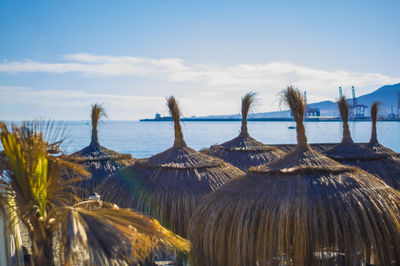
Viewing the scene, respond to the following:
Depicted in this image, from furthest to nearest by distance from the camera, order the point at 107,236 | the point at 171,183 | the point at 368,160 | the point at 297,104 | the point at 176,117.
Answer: the point at 368,160 < the point at 176,117 < the point at 171,183 < the point at 297,104 < the point at 107,236

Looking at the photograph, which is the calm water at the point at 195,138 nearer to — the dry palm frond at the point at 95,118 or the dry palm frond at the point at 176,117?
the dry palm frond at the point at 95,118

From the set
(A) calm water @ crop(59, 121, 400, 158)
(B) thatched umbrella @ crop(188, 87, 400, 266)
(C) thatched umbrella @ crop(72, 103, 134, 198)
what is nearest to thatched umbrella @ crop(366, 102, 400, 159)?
(A) calm water @ crop(59, 121, 400, 158)

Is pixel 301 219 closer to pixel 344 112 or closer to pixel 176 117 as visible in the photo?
pixel 176 117

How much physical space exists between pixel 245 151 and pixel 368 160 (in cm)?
233

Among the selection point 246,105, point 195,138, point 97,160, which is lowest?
point 195,138

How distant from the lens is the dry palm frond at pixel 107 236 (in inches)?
67.5

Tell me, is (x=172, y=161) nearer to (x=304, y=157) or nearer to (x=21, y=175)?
(x=304, y=157)

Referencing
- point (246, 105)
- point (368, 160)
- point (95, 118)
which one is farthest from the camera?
point (246, 105)

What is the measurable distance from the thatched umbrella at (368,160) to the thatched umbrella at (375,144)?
0.37 metres

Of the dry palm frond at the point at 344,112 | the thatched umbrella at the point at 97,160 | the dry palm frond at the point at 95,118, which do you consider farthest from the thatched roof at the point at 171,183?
the dry palm frond at the point at 344,112

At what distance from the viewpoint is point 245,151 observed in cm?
796

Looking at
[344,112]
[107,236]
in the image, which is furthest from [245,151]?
[107,236]

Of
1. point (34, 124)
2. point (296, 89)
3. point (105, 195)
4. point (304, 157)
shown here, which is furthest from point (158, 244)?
point (105, 195)

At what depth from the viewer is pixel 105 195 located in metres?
6.05
